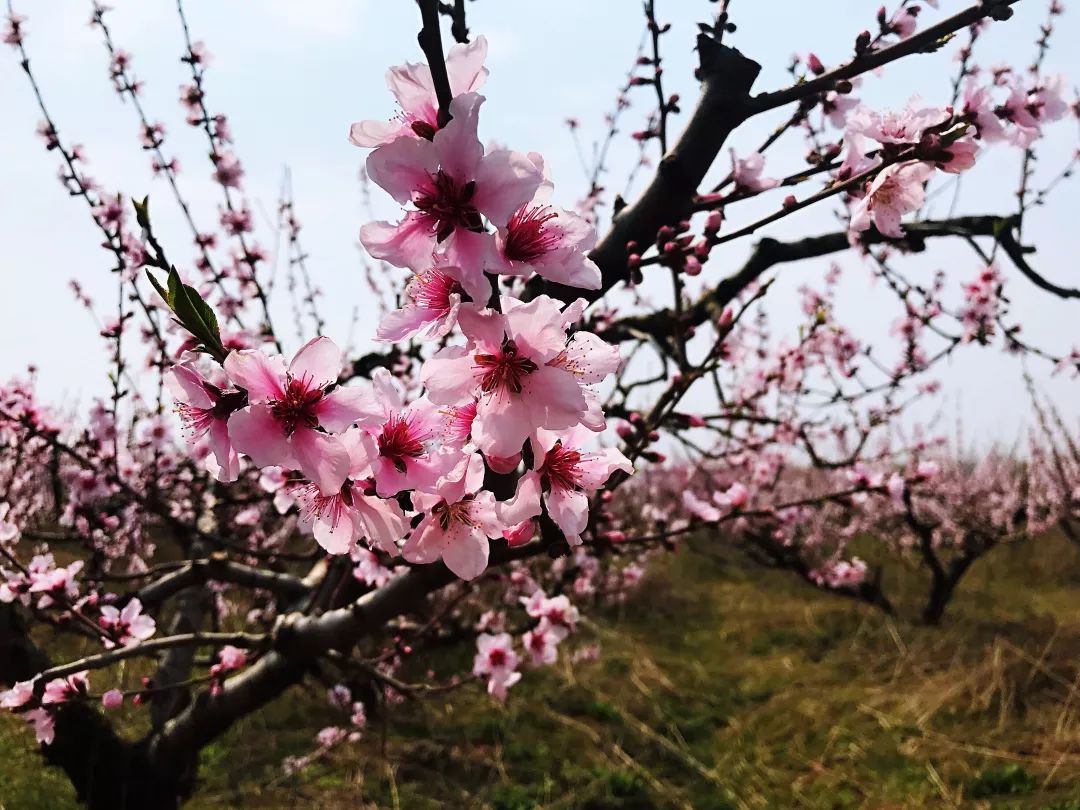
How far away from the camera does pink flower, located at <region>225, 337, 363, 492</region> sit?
0.82m

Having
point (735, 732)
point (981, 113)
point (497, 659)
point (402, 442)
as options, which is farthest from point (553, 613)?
point (735, 732)

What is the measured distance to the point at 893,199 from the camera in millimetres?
1354

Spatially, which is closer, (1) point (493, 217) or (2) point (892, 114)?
(1) point (493, 217)

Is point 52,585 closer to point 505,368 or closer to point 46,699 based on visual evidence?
point 46,699

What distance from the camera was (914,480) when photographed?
9.06 ft

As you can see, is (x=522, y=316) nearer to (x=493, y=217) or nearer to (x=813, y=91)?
(x=493, y=217)

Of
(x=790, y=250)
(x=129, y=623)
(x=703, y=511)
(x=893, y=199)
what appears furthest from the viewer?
(x=790, y=250)

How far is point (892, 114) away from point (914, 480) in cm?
187

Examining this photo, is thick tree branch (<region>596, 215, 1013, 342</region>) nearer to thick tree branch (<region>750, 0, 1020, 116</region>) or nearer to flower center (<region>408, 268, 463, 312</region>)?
thick tree branch (<region>750, 0, 1020, 116</region>)

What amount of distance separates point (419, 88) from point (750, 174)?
3.10 feet

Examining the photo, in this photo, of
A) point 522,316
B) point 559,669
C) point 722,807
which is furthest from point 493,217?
point 559,669

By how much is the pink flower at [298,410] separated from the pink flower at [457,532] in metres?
0.16

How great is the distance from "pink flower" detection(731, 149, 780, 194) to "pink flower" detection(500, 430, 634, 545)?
2.62ft

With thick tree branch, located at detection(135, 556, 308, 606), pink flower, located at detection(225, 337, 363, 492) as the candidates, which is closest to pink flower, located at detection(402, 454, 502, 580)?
pink flower, located at detection(225, 337, 363, 492)
